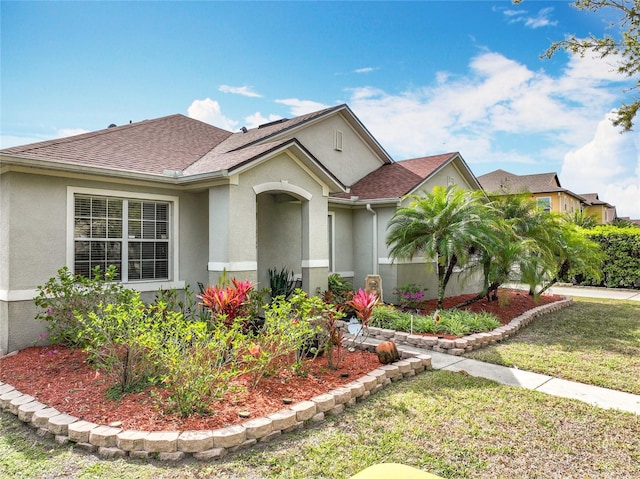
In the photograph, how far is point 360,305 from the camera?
281 inches

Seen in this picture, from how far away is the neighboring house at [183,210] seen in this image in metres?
7.74

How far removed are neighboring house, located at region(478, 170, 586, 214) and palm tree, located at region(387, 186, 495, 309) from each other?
3022 cm

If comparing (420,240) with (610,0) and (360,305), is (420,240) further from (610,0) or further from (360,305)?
(610,0)

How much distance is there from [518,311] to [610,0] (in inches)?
339

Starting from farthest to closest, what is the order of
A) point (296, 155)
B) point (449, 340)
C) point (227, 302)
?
point (296, 155) < point (449, 340) < point (227, 302)

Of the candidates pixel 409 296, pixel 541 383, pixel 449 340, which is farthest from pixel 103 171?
pixel 541 383

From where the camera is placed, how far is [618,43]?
8.79 metres

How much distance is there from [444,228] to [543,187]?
126 ft

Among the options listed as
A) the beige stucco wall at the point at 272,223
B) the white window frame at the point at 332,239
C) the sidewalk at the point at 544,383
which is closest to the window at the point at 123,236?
the beige stucco wall at the point at 272,223

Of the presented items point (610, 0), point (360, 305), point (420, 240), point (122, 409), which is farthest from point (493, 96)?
point (122, 409)

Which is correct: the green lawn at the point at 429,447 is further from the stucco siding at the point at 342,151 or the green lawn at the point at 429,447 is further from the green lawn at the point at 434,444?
the stucco siding at the point at 342,151

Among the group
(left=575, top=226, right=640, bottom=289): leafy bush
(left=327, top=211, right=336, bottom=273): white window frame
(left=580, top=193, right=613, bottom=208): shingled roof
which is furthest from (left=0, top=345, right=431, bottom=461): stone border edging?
(left=580, top=193, right=613, bottom=208): shingled roof

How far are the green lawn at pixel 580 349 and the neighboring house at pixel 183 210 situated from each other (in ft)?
14.7

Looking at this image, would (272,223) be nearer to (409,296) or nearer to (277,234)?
(277,234)
